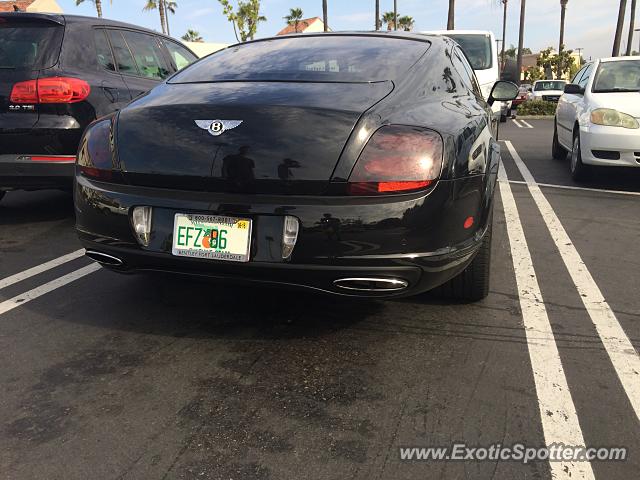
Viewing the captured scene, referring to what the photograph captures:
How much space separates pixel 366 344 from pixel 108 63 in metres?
3.51

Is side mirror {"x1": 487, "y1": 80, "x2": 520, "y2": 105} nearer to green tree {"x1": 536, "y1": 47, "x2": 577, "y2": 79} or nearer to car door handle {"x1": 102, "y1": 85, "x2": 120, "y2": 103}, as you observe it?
car door handle {"x1": 102, "y1": 85, "x2": 120, "y2": 103}

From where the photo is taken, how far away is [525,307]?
10.3 feet

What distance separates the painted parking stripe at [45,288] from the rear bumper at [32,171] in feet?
3.02

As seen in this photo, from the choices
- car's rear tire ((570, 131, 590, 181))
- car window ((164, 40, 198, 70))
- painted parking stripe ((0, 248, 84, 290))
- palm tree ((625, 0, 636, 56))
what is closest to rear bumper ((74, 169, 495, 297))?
painted parking stripe ((0, 248, 84, 290))

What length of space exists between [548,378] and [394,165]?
1.09 m

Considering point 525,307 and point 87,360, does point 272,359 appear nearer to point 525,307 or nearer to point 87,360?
point 87,360

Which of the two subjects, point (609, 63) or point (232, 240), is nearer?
point (232, 240)

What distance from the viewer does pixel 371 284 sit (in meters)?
2.33

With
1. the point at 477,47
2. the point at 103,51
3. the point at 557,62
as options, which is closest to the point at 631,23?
the point at 557,62

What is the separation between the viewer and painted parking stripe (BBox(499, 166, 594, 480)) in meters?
1.86

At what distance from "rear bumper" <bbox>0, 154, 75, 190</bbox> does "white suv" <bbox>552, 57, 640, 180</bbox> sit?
535 cm

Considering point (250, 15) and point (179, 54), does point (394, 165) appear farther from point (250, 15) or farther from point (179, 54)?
point (250, 15)

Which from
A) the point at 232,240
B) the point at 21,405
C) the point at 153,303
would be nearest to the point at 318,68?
the point at 232,240

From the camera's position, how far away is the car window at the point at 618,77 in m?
6.81
